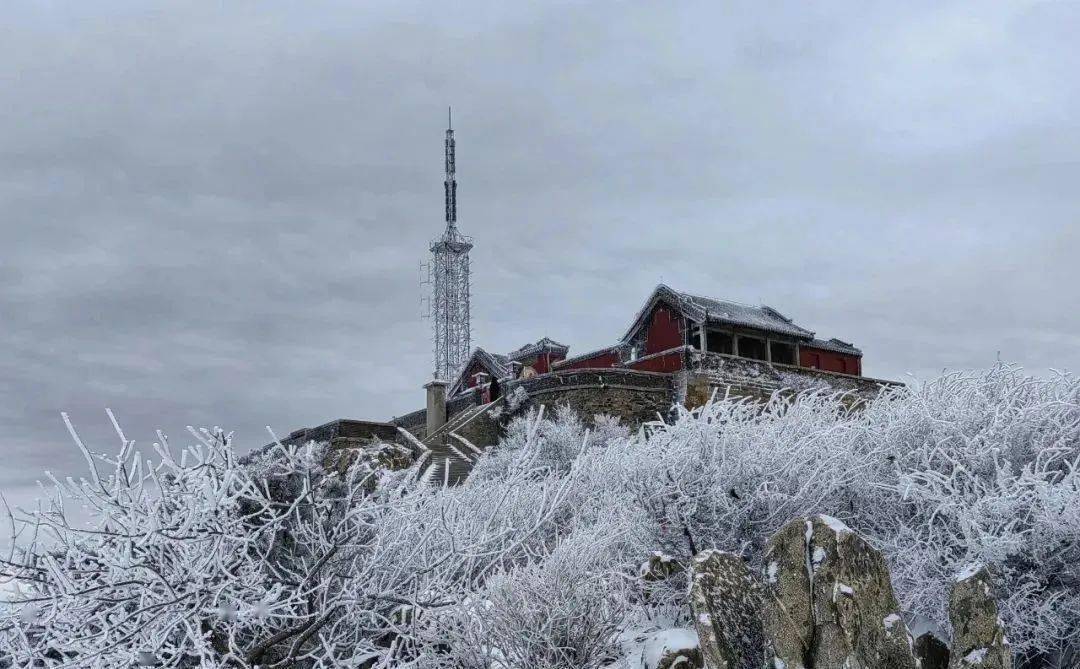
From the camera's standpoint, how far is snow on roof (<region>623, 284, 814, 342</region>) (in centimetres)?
3130

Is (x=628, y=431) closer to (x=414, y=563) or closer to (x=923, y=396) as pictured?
(x=923, y=396)

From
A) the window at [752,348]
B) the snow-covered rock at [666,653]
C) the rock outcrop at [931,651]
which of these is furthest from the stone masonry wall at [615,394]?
the rock outcrop at [931,651]

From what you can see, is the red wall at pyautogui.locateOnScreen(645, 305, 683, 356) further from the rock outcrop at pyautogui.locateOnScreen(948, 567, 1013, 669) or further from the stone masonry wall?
the rock outcrop at pyautogui.locateOnScreen(948, 567, 1013, 669)

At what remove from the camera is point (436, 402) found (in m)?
35.6

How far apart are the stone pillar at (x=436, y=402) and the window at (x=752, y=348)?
424 inches

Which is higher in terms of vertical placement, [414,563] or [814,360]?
[814,360]

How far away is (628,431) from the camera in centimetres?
2539

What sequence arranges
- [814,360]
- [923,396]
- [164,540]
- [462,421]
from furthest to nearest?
[814,360] → [462,421] → [923,396] → [164,540]

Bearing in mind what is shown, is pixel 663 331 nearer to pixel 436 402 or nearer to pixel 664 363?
pixel 664 363

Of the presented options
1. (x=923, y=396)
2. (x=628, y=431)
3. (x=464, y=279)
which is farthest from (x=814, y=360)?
(x=923, y=396)

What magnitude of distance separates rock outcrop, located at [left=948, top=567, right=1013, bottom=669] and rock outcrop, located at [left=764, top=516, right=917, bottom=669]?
0.36 metres

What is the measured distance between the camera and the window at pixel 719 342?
3306 cm

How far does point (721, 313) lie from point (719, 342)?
71.6 inches

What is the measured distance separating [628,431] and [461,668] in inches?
718
